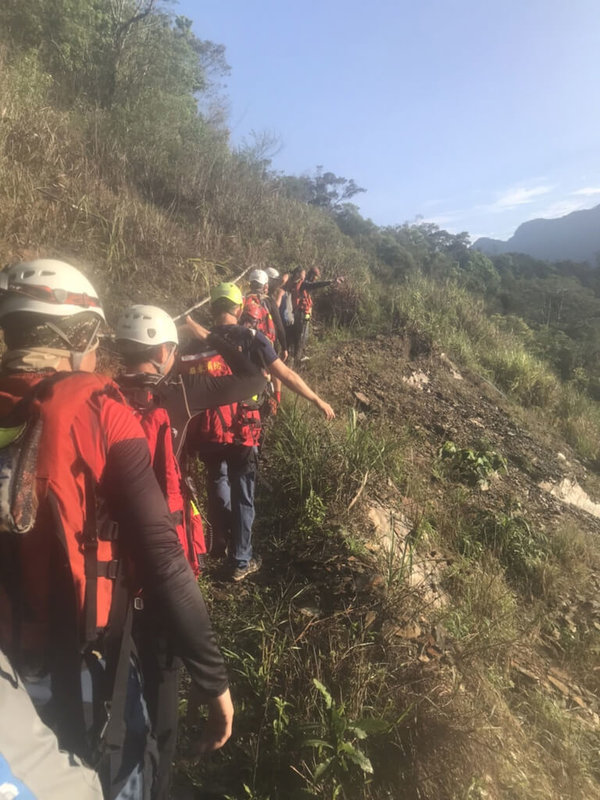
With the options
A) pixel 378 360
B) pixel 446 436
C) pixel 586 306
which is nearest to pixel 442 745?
pixel 446 436

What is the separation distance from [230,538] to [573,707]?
2254 mm

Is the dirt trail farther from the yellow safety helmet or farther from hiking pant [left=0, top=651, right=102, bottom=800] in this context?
hiking pant [left=0, top=651, right=102, bottom=800]

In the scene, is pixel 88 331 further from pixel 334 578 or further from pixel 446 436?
pixel 446 436

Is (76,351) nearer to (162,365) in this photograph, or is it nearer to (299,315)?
(162,365)

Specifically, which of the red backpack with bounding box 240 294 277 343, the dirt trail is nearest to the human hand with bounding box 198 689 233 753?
the dirt trail

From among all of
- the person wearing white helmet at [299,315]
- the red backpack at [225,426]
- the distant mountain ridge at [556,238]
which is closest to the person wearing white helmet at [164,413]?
the red backpack at [225,426]

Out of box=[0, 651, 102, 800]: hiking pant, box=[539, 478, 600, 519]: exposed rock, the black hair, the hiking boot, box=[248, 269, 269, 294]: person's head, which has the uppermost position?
box=[248, 269, 269, 294]: person's head

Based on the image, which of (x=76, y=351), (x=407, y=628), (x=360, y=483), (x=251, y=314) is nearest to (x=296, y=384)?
(x=360, y=483)

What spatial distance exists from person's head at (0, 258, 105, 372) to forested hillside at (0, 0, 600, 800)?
1403mm

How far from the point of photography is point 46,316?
1.12 m

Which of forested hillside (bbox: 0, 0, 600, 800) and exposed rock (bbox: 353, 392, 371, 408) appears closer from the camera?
forested hillside (bbox: 0, 0, 600, 800)

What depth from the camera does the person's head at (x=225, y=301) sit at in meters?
3.38

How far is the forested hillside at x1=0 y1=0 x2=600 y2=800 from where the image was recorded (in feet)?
6.79

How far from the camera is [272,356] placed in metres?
3.03
